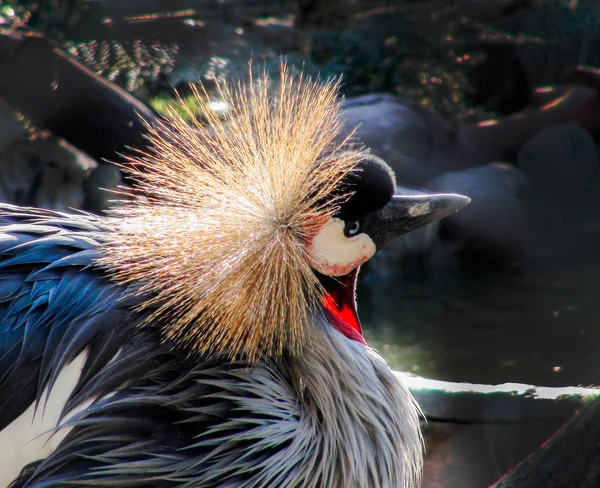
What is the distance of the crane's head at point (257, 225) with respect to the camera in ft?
3.58

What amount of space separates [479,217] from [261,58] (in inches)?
73.8

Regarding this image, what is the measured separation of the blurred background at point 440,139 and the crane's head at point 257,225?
40cm

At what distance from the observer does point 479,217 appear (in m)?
3.30

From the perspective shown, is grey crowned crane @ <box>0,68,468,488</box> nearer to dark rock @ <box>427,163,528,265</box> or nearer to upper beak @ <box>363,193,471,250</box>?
upper beak @ <box>363,193,471,250</box>

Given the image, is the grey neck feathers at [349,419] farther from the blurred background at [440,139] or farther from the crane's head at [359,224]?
the blurred background at [440,139]

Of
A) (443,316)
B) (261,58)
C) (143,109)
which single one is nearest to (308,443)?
(143,109)

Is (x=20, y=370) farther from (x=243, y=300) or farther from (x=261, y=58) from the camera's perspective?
(x=261, y=58)

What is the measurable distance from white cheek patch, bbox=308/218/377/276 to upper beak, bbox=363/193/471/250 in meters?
0.02

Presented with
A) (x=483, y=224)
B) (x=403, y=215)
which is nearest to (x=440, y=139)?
(x=483, y=224)

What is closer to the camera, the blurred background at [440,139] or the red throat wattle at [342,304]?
the red throat wattle at [342,304]

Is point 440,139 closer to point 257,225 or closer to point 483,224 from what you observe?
point 483,224

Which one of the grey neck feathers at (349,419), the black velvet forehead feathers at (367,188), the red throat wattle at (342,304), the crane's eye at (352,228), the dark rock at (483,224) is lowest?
the dark rock at (483,224)

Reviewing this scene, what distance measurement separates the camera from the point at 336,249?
1.18m

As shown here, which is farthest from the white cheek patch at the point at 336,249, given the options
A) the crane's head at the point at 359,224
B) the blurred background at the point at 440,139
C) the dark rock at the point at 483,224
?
the dark rock at the point at 483,224
